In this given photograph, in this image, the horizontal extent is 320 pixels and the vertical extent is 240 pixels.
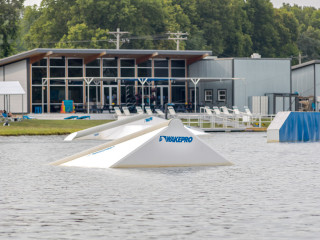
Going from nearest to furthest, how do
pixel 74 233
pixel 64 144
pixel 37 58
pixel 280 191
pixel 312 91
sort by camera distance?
pixel 74 233, pixel 280 191, pixel 64 144, pixel 37 58, pixel 312 91

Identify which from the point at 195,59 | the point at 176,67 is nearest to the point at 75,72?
the point at 176,67

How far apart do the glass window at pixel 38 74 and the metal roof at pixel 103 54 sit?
4.19 feet

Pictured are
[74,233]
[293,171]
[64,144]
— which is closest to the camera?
[74,233]

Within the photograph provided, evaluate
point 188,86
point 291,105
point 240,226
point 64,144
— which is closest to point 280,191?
point 240,226

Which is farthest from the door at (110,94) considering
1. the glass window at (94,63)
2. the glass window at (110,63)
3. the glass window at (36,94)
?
the glass window at (36,94)

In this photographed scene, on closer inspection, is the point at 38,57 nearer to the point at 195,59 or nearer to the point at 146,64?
the point at 146,64

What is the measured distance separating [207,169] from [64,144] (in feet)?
46.8

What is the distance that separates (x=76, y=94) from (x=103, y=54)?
4879mm

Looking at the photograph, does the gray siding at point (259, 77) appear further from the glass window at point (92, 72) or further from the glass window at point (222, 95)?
the glass window at point (92, 72)

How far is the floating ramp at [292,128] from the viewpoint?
3669cm

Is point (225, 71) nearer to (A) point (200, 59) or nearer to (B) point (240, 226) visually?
(A) point (200, 59)

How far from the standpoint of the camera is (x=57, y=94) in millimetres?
66625

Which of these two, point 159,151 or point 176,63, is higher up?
point 176,63

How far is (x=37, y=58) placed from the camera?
6519 cm
